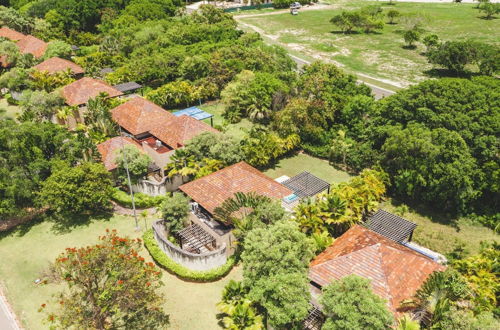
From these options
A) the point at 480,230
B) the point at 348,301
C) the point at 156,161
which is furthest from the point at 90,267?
the point at 480,230

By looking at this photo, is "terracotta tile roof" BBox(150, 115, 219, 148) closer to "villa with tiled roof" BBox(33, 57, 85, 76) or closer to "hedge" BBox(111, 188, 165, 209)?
"hedge" BBox(111, 188, 165, 209)

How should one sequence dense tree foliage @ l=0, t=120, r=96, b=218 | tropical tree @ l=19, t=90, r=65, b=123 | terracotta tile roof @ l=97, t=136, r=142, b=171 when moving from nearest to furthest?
dense tree foliage @ l=0, t=120, r=96, b=218 < terracotta tile roof @ l=97, t=136, r=142, b=171 < tropical tree @ l=19, t=90, r=65, b=123

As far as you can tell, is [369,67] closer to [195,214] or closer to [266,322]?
[195,214]

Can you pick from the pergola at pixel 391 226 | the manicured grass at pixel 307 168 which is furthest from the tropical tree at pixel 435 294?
the manicured grass at pixel 307 168

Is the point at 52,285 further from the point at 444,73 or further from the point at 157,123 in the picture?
the point at 444,73

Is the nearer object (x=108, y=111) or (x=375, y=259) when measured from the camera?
(x=375, y=259)

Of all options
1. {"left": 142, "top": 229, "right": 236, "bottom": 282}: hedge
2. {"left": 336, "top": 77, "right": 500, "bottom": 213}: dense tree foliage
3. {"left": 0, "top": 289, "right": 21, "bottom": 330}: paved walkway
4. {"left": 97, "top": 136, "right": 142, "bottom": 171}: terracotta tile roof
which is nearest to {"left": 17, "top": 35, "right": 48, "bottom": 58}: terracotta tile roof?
{"left": 97, "top": 136, "right": 142, "bottom": 171}: terracotta tile roof
